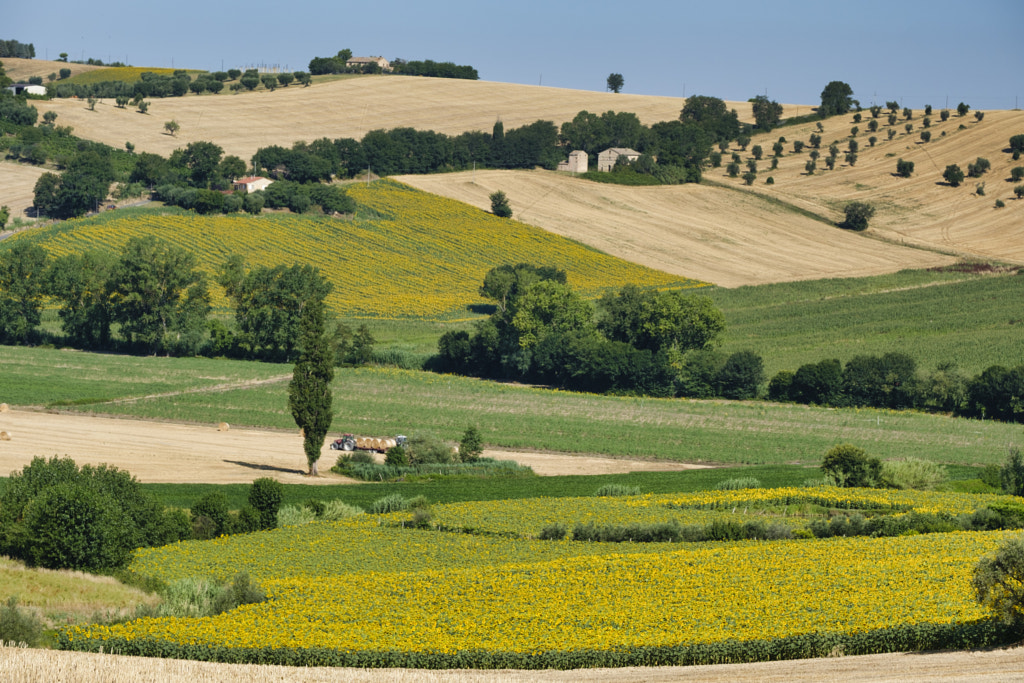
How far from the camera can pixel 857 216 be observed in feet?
548

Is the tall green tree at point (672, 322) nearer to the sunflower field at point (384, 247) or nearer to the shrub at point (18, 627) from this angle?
the sunflower field at point (384, 247)

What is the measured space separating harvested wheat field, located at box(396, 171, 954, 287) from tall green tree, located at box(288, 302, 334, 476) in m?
82.0

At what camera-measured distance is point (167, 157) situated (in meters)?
170

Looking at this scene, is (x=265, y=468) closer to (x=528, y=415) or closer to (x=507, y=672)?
(x=528, y=415)

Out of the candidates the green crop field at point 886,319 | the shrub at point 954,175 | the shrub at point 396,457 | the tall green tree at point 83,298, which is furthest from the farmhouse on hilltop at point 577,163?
the shrub at point 396,457

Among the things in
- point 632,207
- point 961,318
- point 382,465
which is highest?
point 632,207

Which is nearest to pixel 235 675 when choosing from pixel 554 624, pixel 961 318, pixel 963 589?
pixel 554 624

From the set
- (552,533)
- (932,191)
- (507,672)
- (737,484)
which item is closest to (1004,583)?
(507,672)

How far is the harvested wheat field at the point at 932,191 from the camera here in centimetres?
15888

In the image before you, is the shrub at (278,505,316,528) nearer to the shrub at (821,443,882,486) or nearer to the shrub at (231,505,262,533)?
the shrub at (231,505,262,533)

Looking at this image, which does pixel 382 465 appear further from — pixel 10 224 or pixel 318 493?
pixel 10 224

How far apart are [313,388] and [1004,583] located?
135ft

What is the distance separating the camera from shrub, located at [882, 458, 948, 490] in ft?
209

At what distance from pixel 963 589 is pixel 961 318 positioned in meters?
86.2
